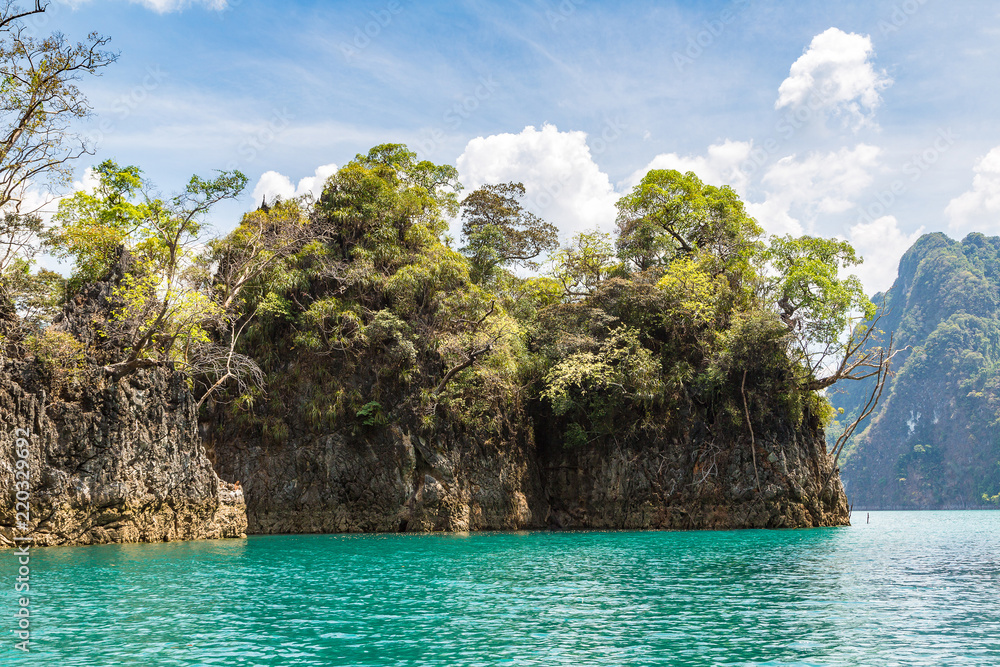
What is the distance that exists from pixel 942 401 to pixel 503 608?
11951 cm

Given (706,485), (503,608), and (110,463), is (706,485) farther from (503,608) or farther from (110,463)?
(110,463)

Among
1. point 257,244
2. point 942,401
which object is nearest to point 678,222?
point 257,244

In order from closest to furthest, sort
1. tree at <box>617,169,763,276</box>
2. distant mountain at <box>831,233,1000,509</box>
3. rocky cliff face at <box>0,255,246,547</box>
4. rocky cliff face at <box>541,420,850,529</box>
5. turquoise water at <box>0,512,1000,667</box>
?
turquoise water at <box>0,512,1000,667</box> < rocky cliff face at <box>0,255,246,547</box> < rocky cliff face at <box>541,420,850,529</box> < tree at <box>617,169,763,276</box> < distant mountain at <box>831,233,1000,509</box>

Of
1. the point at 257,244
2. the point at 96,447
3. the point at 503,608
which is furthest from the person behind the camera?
the point at 257,244

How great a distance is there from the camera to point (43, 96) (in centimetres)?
2031

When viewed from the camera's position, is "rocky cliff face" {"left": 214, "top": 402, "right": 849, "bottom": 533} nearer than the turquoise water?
No

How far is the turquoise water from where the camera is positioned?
7980 mm

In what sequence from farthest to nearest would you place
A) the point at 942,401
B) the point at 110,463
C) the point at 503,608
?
the point at 942,401 → the point at 110,463 → the point at 503,608

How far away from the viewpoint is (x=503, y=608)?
10992 millimetres

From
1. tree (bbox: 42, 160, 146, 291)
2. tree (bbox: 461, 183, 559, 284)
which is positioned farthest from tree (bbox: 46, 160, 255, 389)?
tree (bbox: 461, 183, 559, 284)

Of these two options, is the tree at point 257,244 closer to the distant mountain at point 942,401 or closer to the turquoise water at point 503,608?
the turquoise water at point 503,608

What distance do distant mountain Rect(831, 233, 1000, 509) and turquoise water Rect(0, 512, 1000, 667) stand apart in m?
90.0

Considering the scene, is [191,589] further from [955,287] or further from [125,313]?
[955,287]

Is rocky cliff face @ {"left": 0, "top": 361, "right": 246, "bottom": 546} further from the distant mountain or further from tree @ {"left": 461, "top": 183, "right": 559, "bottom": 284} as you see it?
the distant mountain
